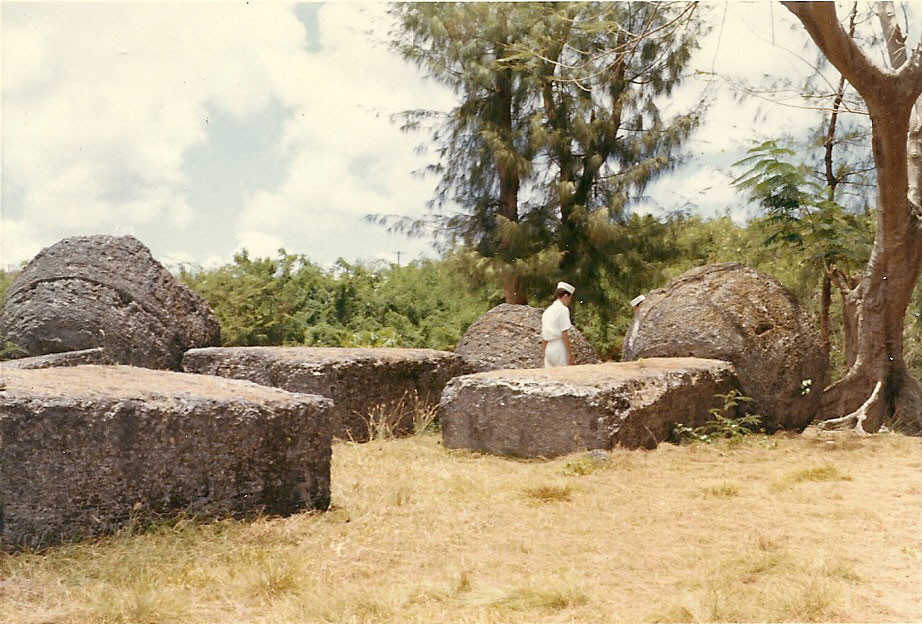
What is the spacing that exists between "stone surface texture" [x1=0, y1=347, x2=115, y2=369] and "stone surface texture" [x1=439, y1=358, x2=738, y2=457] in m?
3.35

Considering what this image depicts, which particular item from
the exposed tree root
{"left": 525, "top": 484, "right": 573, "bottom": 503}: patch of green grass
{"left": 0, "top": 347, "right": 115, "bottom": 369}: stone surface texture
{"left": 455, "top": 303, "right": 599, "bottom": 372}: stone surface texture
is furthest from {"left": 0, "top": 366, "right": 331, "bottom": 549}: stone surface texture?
the exposed tree root

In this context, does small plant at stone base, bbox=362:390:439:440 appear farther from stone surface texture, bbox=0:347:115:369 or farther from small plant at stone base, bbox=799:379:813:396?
small plant at stone base, bbox=799:379:813:396

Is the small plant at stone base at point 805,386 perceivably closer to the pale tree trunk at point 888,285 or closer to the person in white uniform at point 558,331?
the pale tree trunk at point 888,285

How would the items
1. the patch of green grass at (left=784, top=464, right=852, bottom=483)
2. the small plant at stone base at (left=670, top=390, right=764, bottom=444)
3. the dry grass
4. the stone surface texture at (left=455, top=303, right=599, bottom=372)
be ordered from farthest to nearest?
the stone surface texture at (left=455, top=303, right=599, bottom=372), the small plant at stone base at (left=670, top=390, right=764, bottom=444), the patch of green grass at (left=784, top=464, right=852, bottom=483), the dry grass

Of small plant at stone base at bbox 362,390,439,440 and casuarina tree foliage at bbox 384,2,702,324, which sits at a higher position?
casuarina tree foliage at bbox 384,2,702,324

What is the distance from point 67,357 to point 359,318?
27.7 feet

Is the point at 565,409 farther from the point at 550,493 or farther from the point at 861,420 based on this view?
the point at 861,420

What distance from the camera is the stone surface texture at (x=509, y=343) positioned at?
10945mm

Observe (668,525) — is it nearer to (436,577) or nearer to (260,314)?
(436,577)

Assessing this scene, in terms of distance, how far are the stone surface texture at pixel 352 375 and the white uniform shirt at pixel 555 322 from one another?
1.31 m

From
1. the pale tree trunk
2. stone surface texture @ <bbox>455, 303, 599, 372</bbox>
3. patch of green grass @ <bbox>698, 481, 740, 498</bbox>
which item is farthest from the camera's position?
stone surface texture @ <bbox>455, 303, 599, 372</bbox>

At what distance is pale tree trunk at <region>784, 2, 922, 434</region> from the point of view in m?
9.88

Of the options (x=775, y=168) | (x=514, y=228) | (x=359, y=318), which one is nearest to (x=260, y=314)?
(x=359, y=318)

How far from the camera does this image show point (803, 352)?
398 inches
